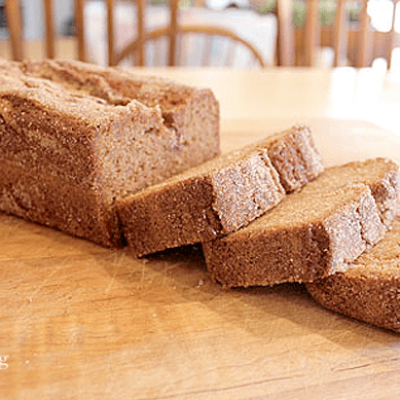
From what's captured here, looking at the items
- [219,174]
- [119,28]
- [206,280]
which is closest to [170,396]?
[206,280]

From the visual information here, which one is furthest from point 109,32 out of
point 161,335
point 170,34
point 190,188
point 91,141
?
point 161,335

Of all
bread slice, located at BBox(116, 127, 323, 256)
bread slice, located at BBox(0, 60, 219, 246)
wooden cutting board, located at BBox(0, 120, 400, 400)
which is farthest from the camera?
bread slice, located at BBox(0, 60, 219, 246)

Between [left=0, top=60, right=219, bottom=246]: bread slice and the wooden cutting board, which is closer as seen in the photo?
the wooden cutting board

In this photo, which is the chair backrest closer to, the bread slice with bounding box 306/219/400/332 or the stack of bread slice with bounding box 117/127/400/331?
the stack of bread slice with bounding box 117/127/400/331

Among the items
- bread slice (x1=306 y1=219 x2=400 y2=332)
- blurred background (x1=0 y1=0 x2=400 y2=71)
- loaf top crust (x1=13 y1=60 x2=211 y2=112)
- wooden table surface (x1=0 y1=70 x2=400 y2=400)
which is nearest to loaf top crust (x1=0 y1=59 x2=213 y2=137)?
loaf top crust (x1=13 y1=60 x2=211 y2=112)

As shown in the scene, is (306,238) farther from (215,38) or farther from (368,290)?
(215,38)

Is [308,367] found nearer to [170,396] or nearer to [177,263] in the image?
[170,396]

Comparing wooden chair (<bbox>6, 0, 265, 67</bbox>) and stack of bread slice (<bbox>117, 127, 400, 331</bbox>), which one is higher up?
wooden chair (<bbox>6, 0, 265, 67</bbox>)
